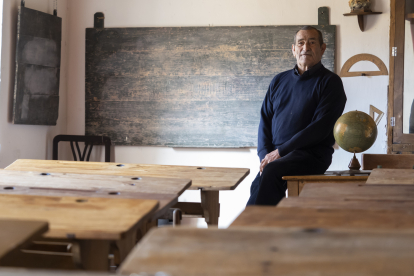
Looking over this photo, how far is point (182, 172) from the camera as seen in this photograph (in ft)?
6.70

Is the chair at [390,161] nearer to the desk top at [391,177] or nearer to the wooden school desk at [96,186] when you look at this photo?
the desk top at [391,177]

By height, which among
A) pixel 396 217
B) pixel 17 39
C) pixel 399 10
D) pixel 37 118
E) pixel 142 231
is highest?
pixel 399 10

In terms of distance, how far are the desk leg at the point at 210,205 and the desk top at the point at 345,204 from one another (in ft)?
3.09

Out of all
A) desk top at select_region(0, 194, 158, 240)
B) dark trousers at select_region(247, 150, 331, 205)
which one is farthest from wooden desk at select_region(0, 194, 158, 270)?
dark trousers at select_region(247, 150, 331, 205)

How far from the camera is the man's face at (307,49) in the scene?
2.90 metres

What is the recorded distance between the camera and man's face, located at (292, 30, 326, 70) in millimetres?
2902

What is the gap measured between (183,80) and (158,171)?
2.13m

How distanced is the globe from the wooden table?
0.75 meters

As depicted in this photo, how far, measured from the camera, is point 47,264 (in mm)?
1268

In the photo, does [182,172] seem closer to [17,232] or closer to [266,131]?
[266,131]

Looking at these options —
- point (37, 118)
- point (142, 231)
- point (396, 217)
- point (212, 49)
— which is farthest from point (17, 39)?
point (396, 217)

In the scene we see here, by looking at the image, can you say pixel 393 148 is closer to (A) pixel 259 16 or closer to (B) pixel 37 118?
(A) pixel 259 16

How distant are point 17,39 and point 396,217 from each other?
10.9ft

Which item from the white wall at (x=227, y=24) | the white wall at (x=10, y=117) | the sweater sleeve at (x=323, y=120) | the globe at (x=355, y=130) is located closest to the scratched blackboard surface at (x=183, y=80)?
the white wall at (x=227, y=24)
